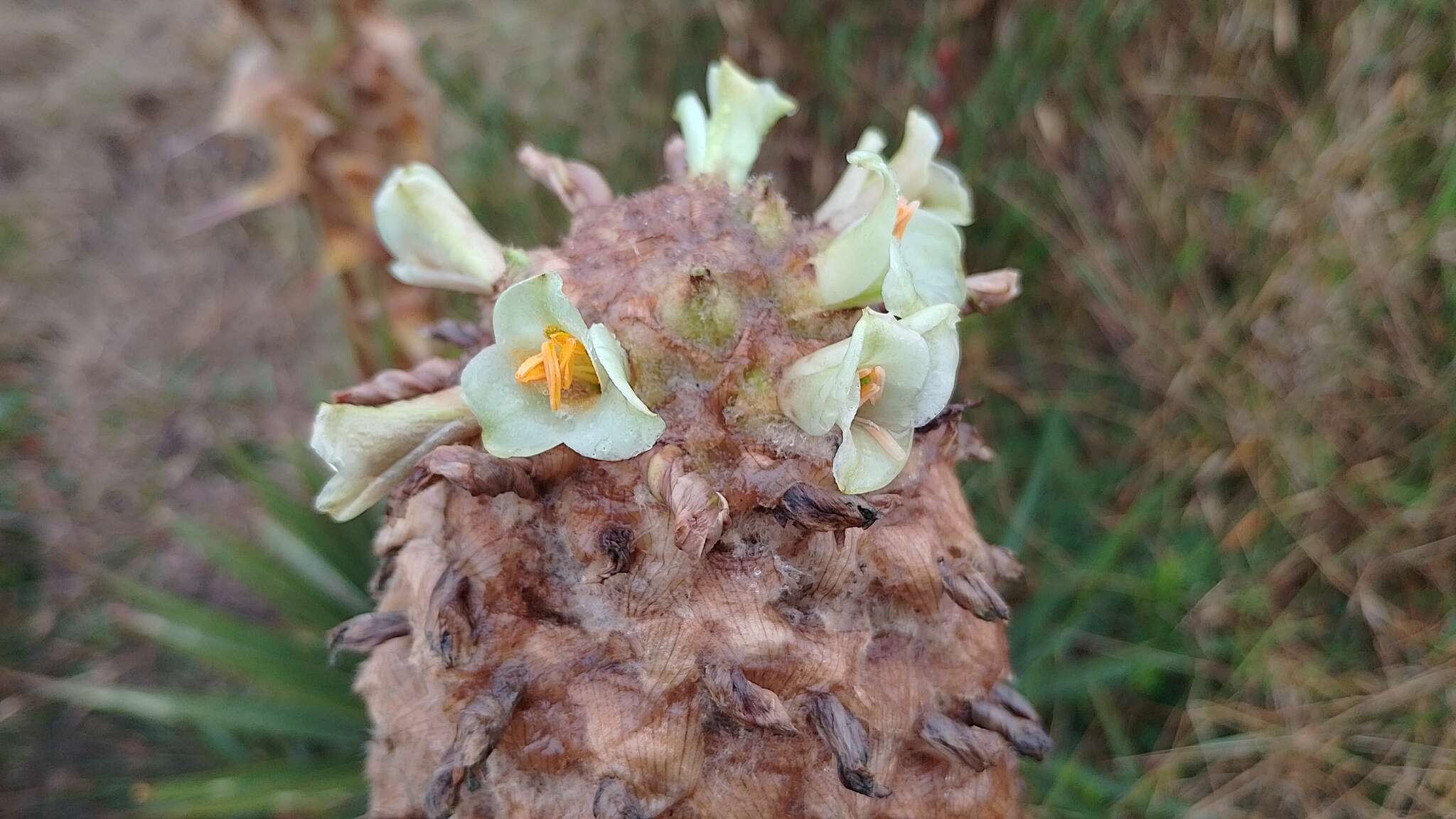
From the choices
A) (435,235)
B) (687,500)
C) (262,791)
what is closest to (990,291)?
(687,500)

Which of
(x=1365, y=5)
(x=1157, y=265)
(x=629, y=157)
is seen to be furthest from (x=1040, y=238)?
(x=629, y=157)

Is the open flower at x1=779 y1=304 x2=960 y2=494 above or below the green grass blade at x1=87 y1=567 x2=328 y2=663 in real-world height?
above

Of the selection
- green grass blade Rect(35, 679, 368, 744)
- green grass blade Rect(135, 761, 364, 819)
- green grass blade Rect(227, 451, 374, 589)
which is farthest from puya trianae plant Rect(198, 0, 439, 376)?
green grass blade Rect(135, 761, 364, 819)

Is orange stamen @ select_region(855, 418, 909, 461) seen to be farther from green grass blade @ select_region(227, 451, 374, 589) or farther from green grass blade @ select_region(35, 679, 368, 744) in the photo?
green grass blade @ select_region(227, 451, 374, 589)

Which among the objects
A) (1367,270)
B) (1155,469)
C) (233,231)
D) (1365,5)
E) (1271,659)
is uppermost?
(1365,5)

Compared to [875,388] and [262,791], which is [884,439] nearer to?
[875,388]

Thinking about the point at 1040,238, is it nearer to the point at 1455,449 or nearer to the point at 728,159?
the point at 1455,449

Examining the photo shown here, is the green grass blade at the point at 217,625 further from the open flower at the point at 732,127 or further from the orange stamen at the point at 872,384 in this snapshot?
the orange stamen at the point at 872,384
